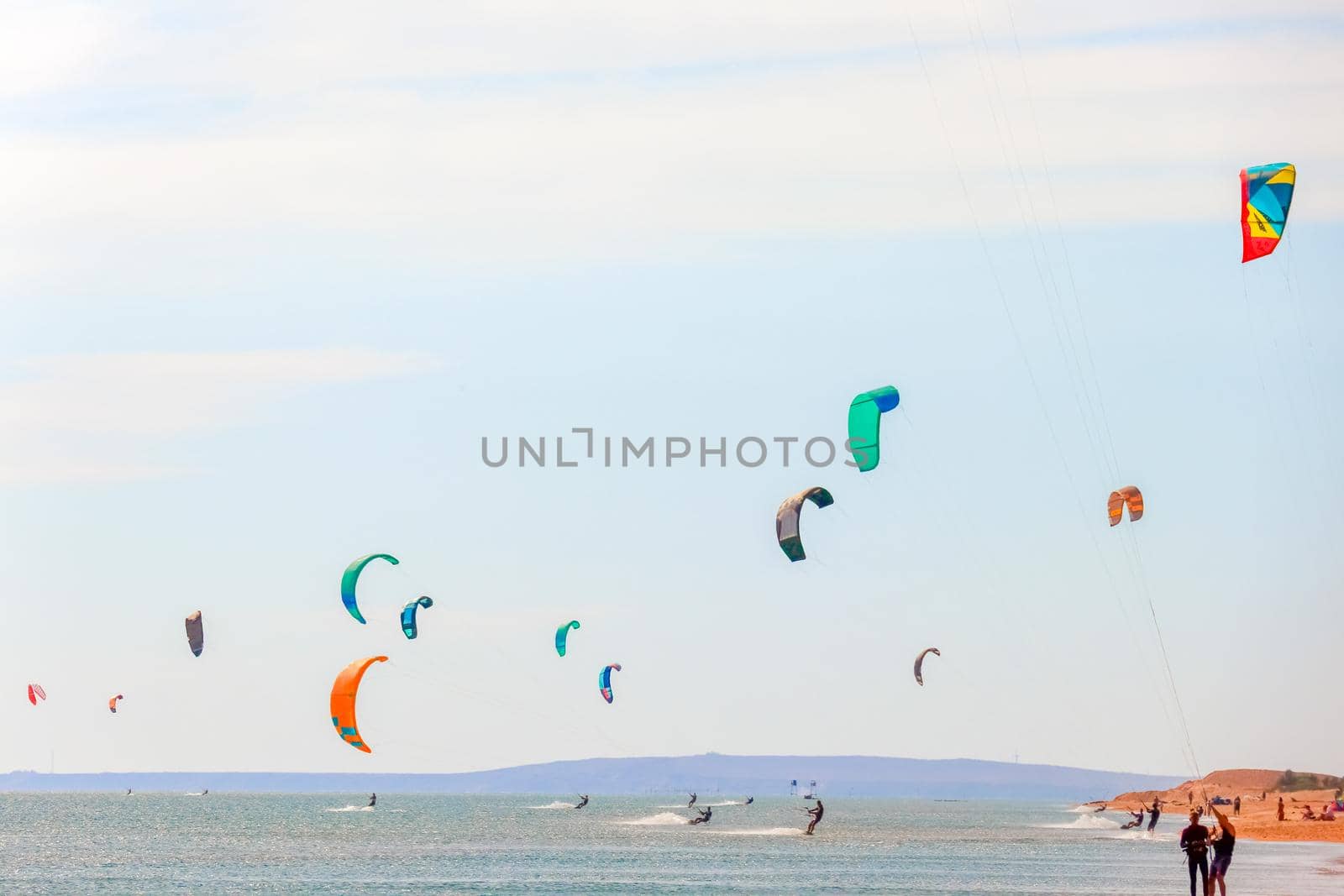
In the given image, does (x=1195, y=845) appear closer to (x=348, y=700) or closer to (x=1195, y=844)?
(x=1195, y=844)

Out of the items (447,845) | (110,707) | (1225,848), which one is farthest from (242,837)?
(1225,848)

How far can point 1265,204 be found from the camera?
75.0 ft

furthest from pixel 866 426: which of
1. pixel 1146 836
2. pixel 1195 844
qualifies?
pixel 1146 836

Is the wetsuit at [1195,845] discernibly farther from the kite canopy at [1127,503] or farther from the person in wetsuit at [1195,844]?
the kite canopy at [1127,503]

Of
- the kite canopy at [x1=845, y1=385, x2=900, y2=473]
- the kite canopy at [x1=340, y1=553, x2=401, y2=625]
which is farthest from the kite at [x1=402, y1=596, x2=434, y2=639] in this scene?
the kite canopy at [x1=845, y1=385, x2=900, y2=473]

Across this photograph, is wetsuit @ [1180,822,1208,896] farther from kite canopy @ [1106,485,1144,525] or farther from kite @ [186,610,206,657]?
kite @ [186,610,206,657]

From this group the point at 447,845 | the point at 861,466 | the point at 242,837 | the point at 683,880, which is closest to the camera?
the point at 861,466

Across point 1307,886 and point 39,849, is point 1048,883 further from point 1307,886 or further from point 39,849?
point 39,849

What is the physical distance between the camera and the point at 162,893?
3288 cm

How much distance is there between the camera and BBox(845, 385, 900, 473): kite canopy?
26500 mm

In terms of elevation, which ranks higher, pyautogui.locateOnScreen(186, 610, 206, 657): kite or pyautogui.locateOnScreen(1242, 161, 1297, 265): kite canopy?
pyautogui.locateOnScreen(1242, 161, 1297, 265): kite canopy

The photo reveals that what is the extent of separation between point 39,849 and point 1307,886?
133ft

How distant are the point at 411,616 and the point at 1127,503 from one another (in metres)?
14.7

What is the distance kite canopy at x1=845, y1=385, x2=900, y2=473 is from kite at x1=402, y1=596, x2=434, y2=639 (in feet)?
39.2
